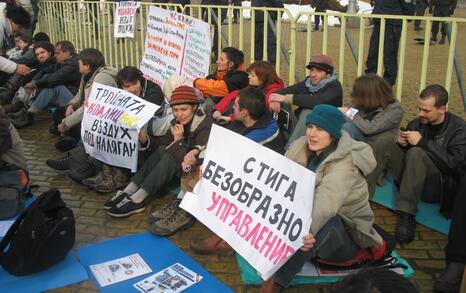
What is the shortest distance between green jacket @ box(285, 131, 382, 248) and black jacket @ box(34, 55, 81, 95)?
4841mm

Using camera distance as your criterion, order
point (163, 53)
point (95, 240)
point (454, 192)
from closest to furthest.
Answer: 1. point (454, 192)
2. point (95, 240)
3. point (163, 53)

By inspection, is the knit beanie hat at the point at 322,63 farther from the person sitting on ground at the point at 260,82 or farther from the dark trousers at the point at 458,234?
the dark trousers at the point at 458,234

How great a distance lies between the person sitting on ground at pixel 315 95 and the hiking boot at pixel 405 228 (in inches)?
45.7

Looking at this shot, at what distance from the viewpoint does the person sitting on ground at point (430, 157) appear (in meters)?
3.73

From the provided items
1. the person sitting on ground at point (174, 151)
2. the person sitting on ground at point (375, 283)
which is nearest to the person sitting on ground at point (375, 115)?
the person sitting on ground at point (174, 151)

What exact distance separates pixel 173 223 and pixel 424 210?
2.05m

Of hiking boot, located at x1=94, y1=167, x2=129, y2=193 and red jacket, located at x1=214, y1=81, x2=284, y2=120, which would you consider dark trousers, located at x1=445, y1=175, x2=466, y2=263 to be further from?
hiking boot, located at x1=94, y1=167, x2=129, y2=193

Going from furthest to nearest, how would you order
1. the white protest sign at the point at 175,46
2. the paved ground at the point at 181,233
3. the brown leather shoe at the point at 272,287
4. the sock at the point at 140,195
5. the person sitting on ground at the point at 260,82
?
the white protest sign at the point at 175,46 → the person sitting on ground at the point at 260,82 → the sock at the point at 140,195 → the paved ground at the point at 181,233 → the brown leather shoe at the point at 272,287

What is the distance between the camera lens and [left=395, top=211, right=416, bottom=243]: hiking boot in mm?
3895

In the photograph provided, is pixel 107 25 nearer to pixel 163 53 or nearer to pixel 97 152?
pixel 163 53

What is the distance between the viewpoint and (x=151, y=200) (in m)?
4.76

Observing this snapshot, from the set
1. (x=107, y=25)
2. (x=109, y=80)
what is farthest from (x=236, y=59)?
(x=107, y=25)

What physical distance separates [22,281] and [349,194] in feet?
7.38

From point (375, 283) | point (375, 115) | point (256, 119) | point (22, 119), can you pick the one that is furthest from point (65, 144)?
point (375, 283)
